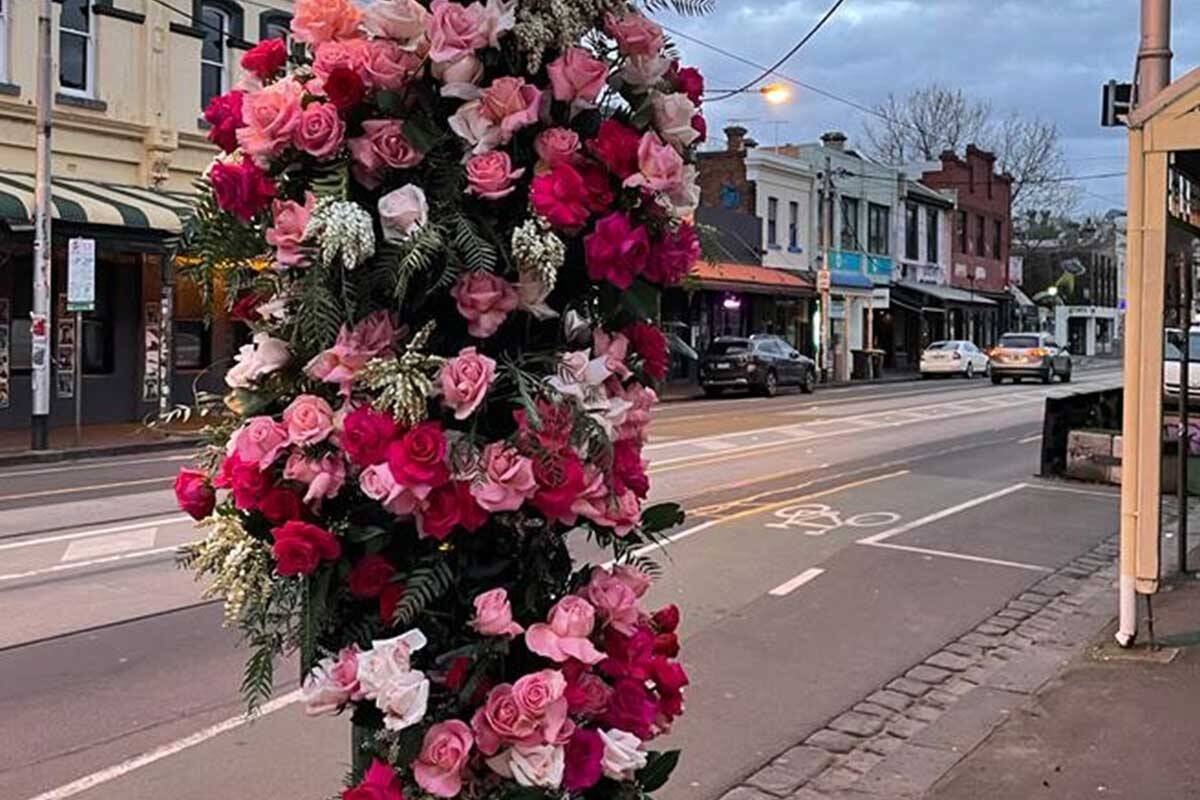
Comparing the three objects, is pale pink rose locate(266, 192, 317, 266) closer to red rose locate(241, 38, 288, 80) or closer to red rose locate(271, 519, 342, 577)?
red rose locate(241, 38, 288, 80)

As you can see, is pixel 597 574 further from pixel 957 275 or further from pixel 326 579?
pixel 957 275

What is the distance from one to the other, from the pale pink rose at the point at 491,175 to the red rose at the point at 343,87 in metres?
0.28

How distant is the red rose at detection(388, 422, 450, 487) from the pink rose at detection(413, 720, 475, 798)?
51 cm

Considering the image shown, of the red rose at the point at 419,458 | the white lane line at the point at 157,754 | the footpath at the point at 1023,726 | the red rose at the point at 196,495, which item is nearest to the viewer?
the red rose at the point at 419,458

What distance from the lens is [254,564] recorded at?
264 cm

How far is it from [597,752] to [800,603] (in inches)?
230

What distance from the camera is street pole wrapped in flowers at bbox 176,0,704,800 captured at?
2.49 meters

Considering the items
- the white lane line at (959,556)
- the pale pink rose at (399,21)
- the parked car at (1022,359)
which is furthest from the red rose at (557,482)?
the parked car at (1022,359)

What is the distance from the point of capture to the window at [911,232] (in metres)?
52.8

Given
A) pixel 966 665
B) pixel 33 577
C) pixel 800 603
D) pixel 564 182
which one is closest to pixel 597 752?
pixel 564 182

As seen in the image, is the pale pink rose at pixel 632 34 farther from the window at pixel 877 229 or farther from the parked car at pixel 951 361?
the window at pixel 877 229

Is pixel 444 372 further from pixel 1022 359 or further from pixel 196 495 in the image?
pixel 1022 359

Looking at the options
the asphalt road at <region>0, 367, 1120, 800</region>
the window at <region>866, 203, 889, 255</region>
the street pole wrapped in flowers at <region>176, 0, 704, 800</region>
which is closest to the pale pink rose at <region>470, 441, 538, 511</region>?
the street pole wrapped in flowers at <region>176, 0, 704, 800</region>

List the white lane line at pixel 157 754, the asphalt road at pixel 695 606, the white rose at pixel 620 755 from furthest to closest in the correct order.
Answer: the asphalt road at pixel 695 606 < the white lane line at pixel 157 754 < the white rose at pixel 620 755
